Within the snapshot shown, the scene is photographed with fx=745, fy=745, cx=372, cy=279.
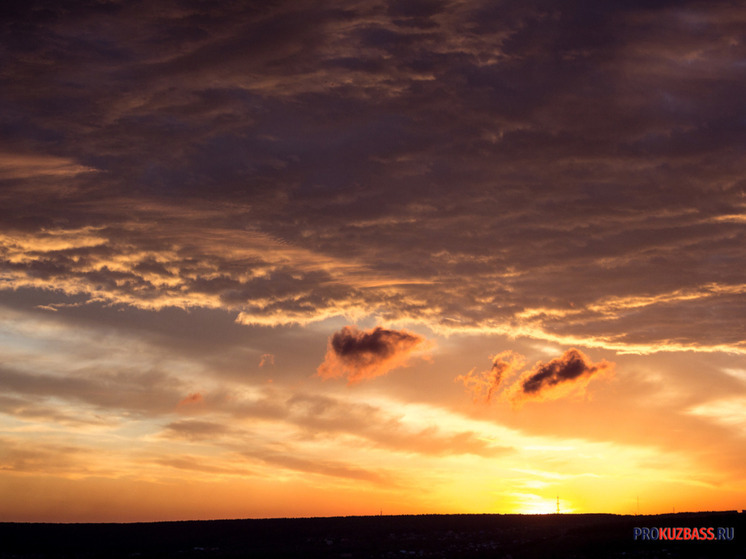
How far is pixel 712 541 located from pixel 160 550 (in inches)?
3312

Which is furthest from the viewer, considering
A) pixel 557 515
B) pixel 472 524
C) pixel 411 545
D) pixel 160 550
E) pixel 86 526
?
pixel 86 526

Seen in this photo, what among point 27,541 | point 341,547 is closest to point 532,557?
point 341,547

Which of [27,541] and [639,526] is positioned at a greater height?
[639,526]

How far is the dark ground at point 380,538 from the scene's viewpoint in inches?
3413

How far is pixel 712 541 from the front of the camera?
8375 cm

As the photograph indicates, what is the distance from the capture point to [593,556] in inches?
3199

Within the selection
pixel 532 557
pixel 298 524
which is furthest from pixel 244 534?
pixel 532 557

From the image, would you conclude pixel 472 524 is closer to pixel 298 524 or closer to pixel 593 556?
pixel 298 524

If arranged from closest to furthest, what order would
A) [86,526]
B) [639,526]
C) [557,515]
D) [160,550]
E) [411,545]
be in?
1. [639,526]
2. [411,545]
3. [160,550]
4. [557,515]
5. [86,526]

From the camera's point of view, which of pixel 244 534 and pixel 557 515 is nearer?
pixel 244 534

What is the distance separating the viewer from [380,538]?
12262 centimetres

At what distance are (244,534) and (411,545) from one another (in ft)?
162

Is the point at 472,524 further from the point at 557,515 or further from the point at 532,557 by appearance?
the point at 532,557

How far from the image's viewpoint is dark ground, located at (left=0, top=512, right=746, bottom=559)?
284 ft
